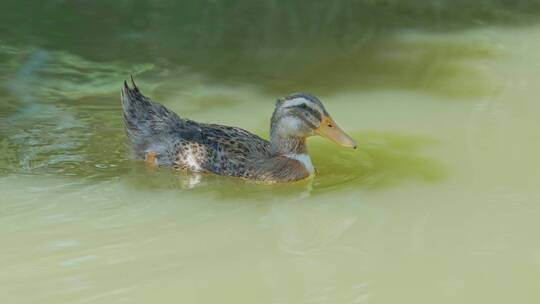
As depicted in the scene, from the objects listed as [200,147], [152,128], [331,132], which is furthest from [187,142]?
[331,132]

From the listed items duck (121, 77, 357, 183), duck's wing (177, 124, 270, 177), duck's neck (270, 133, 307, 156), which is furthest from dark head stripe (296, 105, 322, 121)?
duck's wing (177, 124, 270, 177)

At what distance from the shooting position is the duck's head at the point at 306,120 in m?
9.23

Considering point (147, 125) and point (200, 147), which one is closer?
point (200, 147)

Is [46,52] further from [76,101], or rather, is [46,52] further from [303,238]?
[303,238]

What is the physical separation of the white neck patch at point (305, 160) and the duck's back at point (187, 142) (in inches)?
9.2

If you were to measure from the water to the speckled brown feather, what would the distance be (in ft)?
0.55

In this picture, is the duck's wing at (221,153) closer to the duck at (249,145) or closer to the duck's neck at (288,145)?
the duck at (249,145)

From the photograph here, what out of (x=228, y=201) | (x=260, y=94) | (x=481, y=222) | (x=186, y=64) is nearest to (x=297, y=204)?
(x=228, y=201)

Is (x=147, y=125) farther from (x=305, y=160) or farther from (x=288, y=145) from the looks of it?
(x=305, y=160)

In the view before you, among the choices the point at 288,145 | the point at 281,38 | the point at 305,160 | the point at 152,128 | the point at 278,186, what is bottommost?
the point at 278,186

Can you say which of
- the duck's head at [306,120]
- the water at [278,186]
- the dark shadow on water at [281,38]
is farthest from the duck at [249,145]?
the dark shadow on water at [281,38]

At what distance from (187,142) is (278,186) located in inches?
34.1

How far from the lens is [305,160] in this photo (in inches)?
366

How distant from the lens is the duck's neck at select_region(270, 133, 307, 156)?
938 centimetres
